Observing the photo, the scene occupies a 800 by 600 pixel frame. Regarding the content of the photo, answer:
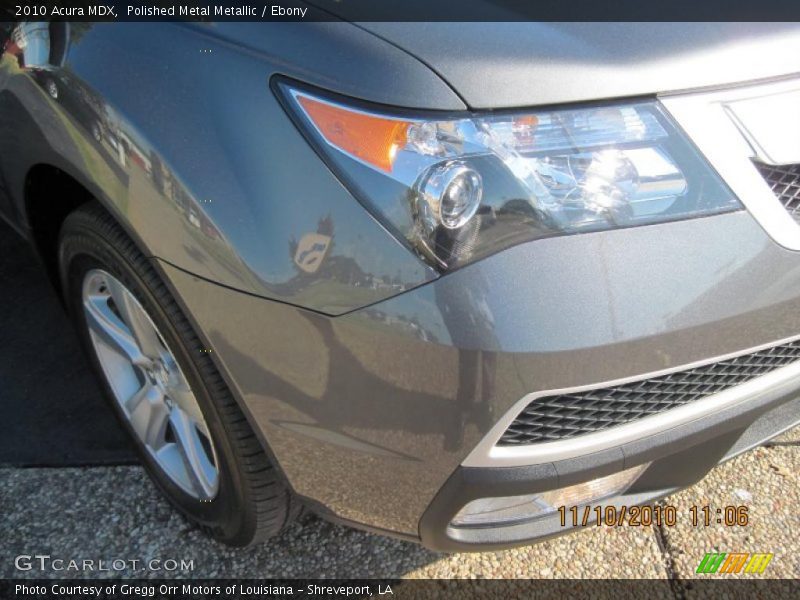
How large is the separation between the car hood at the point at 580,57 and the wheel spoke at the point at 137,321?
0.91 meters

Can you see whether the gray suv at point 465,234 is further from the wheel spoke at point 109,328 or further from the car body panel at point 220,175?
the wheel spoke at point 109,328

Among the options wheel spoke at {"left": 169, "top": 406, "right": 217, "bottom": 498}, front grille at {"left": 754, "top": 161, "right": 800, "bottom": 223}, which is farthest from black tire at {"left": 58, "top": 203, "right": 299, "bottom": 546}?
front grille at {"left": 754, "top": 161, "right": 800, "bottom": 223}

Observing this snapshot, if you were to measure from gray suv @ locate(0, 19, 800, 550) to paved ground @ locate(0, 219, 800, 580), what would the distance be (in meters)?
0.55

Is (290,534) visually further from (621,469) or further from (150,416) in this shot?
(621,469)

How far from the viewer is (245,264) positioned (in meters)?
1.33

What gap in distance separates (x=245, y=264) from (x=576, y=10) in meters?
0.78

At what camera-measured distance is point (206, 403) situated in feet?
5.28

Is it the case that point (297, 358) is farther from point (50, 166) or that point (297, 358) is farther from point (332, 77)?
point (50, 166)

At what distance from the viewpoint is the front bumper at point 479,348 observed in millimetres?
1221

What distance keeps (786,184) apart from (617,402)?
0.52 metres

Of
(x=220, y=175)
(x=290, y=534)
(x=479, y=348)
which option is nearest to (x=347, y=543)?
(x=290, y=534)

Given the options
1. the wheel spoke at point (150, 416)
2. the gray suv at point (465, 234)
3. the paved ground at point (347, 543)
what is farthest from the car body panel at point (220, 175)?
the paved ground at point (347, 543)

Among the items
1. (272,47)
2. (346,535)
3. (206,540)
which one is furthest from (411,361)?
(206,540)

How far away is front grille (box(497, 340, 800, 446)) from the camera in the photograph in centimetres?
132
